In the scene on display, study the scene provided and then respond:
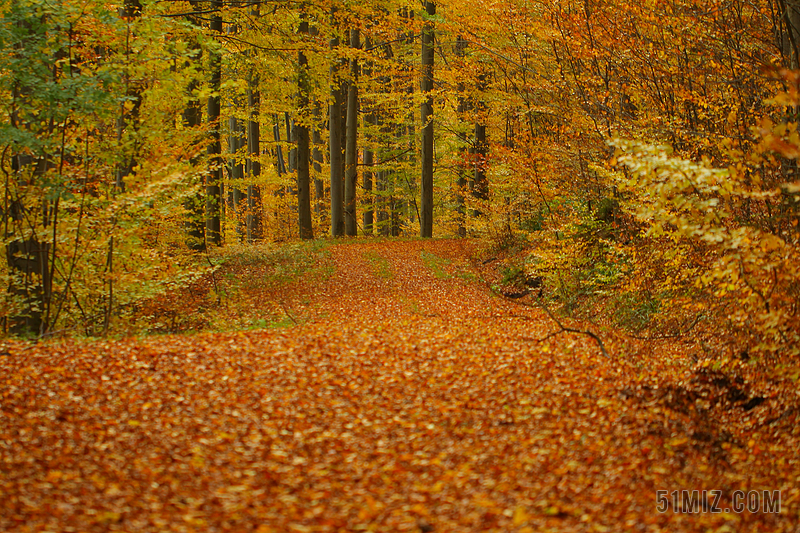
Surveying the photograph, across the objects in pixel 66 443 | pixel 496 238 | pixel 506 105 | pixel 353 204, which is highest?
pixel 506 105

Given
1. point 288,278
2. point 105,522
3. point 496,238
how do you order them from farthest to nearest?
point 496,238, point 288,278, point 105,522

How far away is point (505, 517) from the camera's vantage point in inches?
155

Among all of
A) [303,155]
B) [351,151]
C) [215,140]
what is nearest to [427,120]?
[351,151]

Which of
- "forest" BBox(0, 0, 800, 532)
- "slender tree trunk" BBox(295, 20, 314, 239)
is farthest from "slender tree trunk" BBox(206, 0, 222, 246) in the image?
"slender tree trunk" BBox(295, 20, 314, 239)

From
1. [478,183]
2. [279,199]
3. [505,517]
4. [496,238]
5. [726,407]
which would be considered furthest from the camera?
[279,199]

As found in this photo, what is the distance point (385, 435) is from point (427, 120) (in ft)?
54.4

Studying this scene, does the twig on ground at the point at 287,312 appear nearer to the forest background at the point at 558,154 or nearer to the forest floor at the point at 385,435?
the forest floor at the point at 385,435

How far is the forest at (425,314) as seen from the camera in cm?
427

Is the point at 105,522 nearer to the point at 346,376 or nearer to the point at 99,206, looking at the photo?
the point at 346,376

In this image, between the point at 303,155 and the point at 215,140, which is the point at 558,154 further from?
the point at 303,155

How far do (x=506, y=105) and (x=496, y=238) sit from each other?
3.81 m

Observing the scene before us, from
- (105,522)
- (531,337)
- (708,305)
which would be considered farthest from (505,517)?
(708,305)

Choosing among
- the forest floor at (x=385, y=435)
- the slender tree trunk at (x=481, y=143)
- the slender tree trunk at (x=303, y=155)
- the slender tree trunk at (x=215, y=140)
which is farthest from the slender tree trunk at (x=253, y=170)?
the forest floor at (x=385, y=435)

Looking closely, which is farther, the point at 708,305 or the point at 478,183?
the point at 478,183
